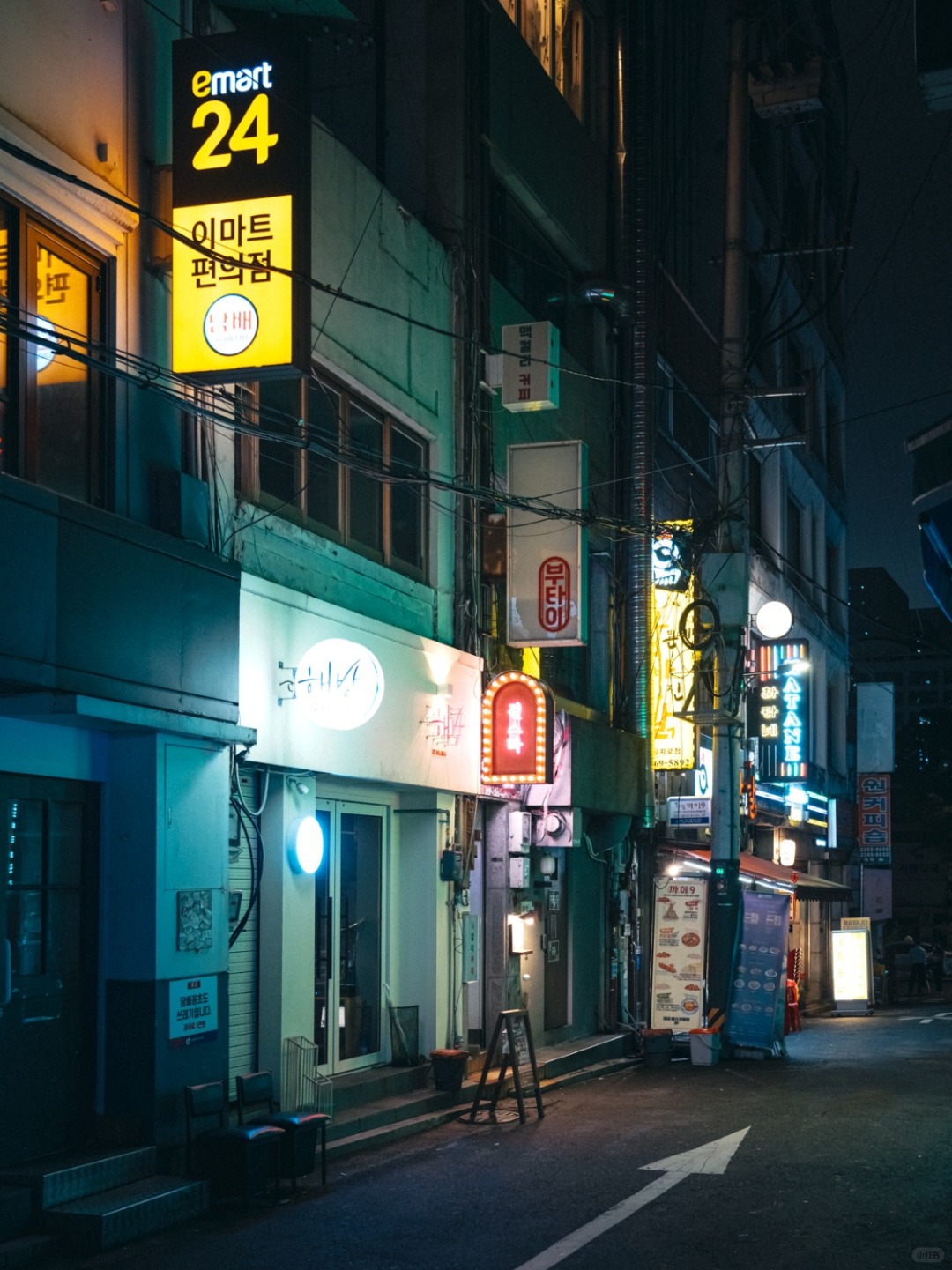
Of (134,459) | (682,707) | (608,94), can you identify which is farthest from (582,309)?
(134,459)

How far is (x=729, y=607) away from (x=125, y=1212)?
14.0 m

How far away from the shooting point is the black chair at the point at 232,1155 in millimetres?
11102

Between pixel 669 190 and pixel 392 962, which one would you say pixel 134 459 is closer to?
pixel 392 962

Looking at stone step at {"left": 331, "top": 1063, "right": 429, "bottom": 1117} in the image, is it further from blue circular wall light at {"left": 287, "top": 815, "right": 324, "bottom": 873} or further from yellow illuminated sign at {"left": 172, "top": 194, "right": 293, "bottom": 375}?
yellow illuminated sign at {"left": 172, "top": 194, "right": 293, "bottom": 375}

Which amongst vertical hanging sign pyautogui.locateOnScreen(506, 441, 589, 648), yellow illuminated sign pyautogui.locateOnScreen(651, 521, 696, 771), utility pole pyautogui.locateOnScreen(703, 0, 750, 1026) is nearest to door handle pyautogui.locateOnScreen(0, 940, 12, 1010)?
vertical hanging sign pyautogui.locateOnScreen(506, 441, 589, 648)

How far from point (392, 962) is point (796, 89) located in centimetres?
1410

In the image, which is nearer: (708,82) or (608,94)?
(608,94)

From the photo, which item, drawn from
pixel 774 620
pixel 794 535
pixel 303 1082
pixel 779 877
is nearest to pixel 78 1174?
pixel 303 1082

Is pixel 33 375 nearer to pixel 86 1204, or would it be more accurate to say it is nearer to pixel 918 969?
pixel 86 1204

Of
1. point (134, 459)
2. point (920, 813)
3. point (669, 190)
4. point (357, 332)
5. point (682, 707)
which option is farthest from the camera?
point (920, 813)

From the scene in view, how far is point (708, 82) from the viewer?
3291cm

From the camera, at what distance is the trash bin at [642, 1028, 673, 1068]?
21.5m

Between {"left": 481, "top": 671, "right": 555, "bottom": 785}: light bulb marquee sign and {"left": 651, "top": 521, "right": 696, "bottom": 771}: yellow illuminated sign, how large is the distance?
6318 mm

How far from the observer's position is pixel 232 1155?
11117mm
